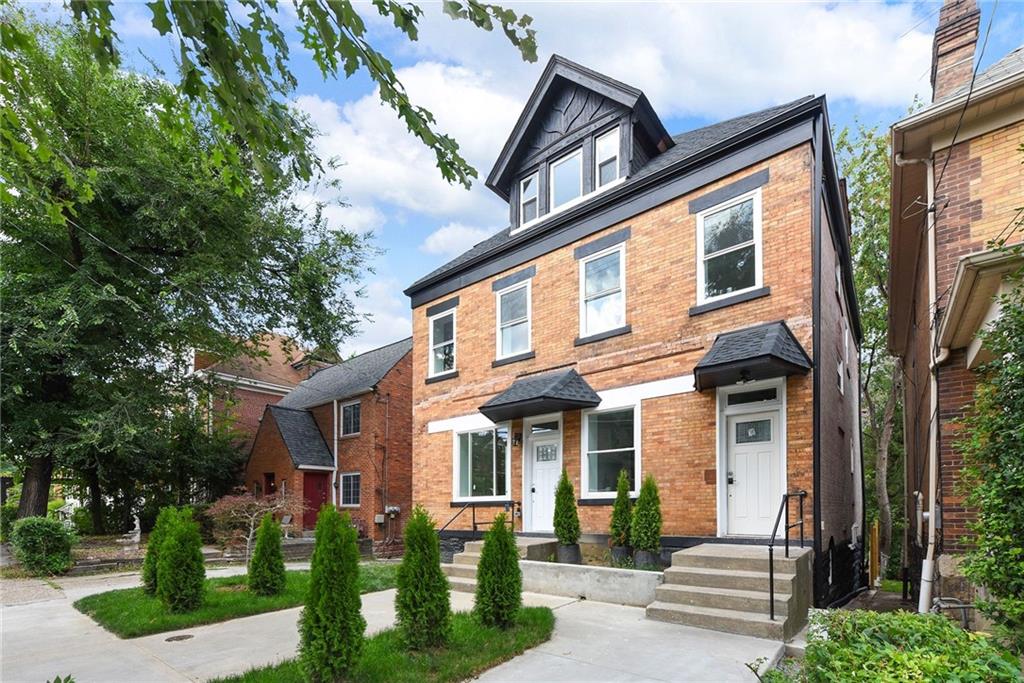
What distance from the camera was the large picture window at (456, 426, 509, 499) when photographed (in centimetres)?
1283

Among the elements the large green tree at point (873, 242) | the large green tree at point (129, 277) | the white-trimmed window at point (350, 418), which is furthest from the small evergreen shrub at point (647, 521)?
the white-trimmed window at point (350, 418)

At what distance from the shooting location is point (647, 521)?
9.12 m

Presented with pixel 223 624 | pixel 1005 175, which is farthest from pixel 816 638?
pixel 223 624

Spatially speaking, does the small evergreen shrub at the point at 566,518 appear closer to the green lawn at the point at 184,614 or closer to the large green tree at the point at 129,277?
the green lawn at the point at 184,614

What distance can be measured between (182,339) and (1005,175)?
1870cm

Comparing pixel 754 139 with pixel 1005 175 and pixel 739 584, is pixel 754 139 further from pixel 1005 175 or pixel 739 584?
pixel 739 584

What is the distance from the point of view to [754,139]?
9.34 meters

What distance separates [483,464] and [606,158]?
6944mm

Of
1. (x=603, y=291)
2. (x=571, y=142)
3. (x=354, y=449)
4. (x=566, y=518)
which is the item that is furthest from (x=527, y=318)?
(x=354, y=449)

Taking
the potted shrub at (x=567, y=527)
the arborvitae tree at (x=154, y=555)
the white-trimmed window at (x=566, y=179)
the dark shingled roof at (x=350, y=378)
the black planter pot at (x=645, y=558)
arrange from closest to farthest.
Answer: the black planter pot at (x=645, y=558), the arborvitae tree at (x=154, y=555), the potted shrub at (x=567, y=527), the white-trimmed window at (x=566, y=179), the dark shingled roof at (x=350, y=378)

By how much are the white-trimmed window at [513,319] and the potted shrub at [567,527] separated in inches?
139

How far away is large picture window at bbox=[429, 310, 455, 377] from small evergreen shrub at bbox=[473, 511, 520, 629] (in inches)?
303

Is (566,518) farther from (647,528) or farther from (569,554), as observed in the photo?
(647,528)

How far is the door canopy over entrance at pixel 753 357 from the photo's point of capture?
8.09 m
